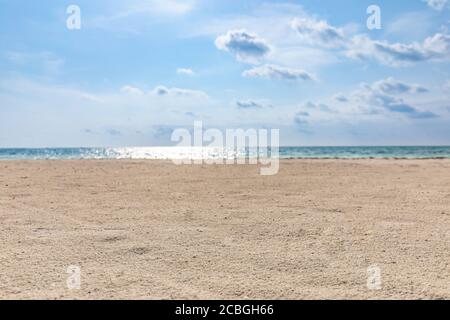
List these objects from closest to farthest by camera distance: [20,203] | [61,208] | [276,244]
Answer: [276,244] → [61,208] → [20,203]

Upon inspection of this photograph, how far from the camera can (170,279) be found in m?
3.86

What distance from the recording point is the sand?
363cm

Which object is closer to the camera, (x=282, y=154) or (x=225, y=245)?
(x=225, y=245)

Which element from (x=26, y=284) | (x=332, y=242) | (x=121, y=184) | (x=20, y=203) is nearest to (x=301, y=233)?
(x=332, y=242)

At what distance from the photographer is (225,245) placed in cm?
502

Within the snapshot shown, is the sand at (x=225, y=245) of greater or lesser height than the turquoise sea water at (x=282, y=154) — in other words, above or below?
below

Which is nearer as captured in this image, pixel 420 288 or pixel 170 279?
pixel 420 288

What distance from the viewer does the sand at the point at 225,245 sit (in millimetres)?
3627

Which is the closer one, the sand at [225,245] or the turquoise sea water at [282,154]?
the sand at [225,245]

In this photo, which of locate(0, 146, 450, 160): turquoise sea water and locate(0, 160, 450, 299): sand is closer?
locate(0, 160, 450, 299): sand

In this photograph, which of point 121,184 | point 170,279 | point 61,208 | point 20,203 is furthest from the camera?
point 121,184

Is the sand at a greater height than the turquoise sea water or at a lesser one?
lesser

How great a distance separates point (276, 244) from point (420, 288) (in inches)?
74.5
